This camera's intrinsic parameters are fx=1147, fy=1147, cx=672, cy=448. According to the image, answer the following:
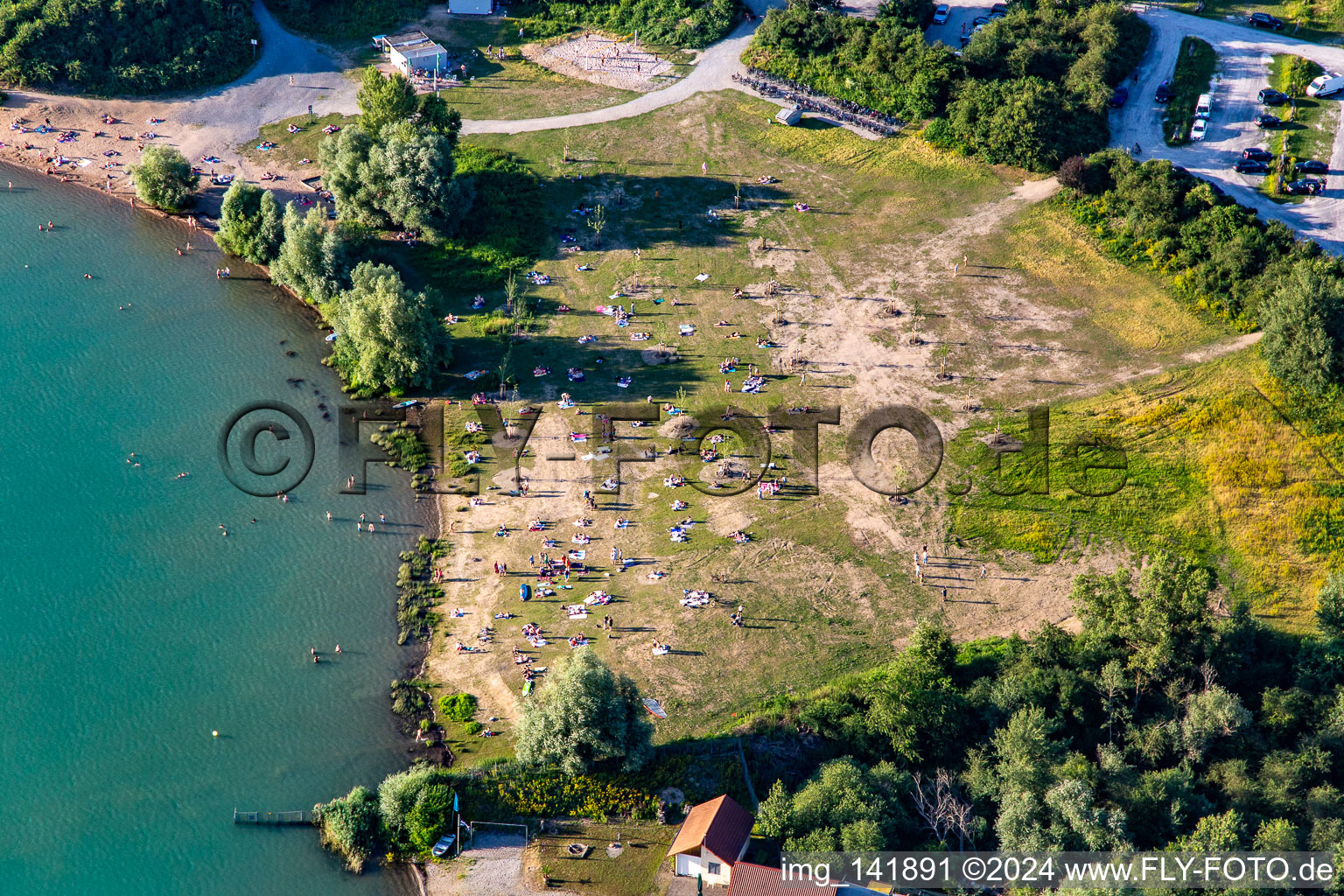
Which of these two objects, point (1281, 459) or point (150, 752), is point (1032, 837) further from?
point (150, 752)

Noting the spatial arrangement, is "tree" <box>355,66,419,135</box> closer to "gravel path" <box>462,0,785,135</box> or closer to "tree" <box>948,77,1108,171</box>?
"gravel path" <box>462,0,785,135</box>

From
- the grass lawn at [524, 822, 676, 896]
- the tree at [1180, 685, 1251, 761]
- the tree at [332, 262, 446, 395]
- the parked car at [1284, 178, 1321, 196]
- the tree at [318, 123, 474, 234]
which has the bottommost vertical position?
the grass lawn at [524, 822, 676, 896]

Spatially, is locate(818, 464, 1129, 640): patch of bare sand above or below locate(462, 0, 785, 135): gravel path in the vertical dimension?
below

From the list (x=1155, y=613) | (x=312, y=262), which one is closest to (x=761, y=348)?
(x=1155, y=613)

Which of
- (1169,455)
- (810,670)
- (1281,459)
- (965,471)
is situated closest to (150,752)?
(810,670)

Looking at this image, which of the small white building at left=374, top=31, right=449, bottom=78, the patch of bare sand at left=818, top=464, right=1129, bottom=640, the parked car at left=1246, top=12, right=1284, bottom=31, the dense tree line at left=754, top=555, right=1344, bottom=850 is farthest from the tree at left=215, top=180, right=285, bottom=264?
the parked car at left=1246, top=12, right=1284, bottom=31

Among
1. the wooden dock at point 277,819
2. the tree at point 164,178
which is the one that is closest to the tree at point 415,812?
the wooden dock at point 277,819
